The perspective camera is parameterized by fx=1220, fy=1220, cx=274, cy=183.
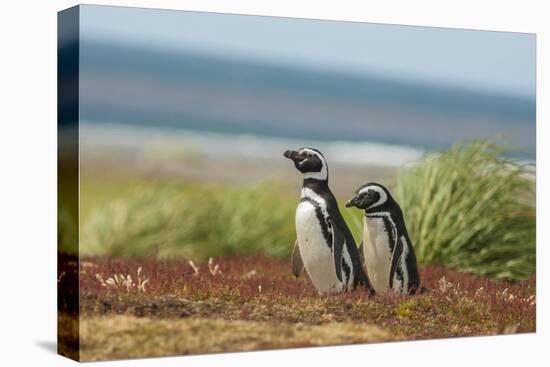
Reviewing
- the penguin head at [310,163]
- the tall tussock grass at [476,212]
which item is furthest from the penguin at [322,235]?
the tall tussock grass at [476,212]

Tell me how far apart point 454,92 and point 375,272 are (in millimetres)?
2046

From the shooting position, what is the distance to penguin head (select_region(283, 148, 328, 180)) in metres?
11.4

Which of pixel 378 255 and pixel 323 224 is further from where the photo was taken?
pixel 378 255

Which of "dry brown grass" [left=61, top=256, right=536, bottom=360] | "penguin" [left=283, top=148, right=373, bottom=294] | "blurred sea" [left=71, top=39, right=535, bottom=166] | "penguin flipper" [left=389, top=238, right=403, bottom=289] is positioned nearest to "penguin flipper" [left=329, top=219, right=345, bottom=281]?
"penguin" [left=283, top=148, right=373, bottom=294]

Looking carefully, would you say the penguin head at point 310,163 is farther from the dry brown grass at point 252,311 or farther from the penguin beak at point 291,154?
the dry brown grass at point 252,311

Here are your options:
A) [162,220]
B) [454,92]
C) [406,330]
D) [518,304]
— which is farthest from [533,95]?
[162,220]

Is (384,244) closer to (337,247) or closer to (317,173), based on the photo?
(337,247)

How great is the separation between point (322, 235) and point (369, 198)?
2.40 feet

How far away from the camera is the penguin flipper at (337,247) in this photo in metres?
11.2

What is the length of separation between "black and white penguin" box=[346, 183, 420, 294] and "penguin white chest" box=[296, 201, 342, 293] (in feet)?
1.54

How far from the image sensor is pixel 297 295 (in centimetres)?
1110

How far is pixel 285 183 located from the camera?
37.6 ft

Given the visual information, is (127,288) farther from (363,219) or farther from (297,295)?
(363,219)

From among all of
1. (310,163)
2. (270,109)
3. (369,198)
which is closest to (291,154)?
(310,163)
